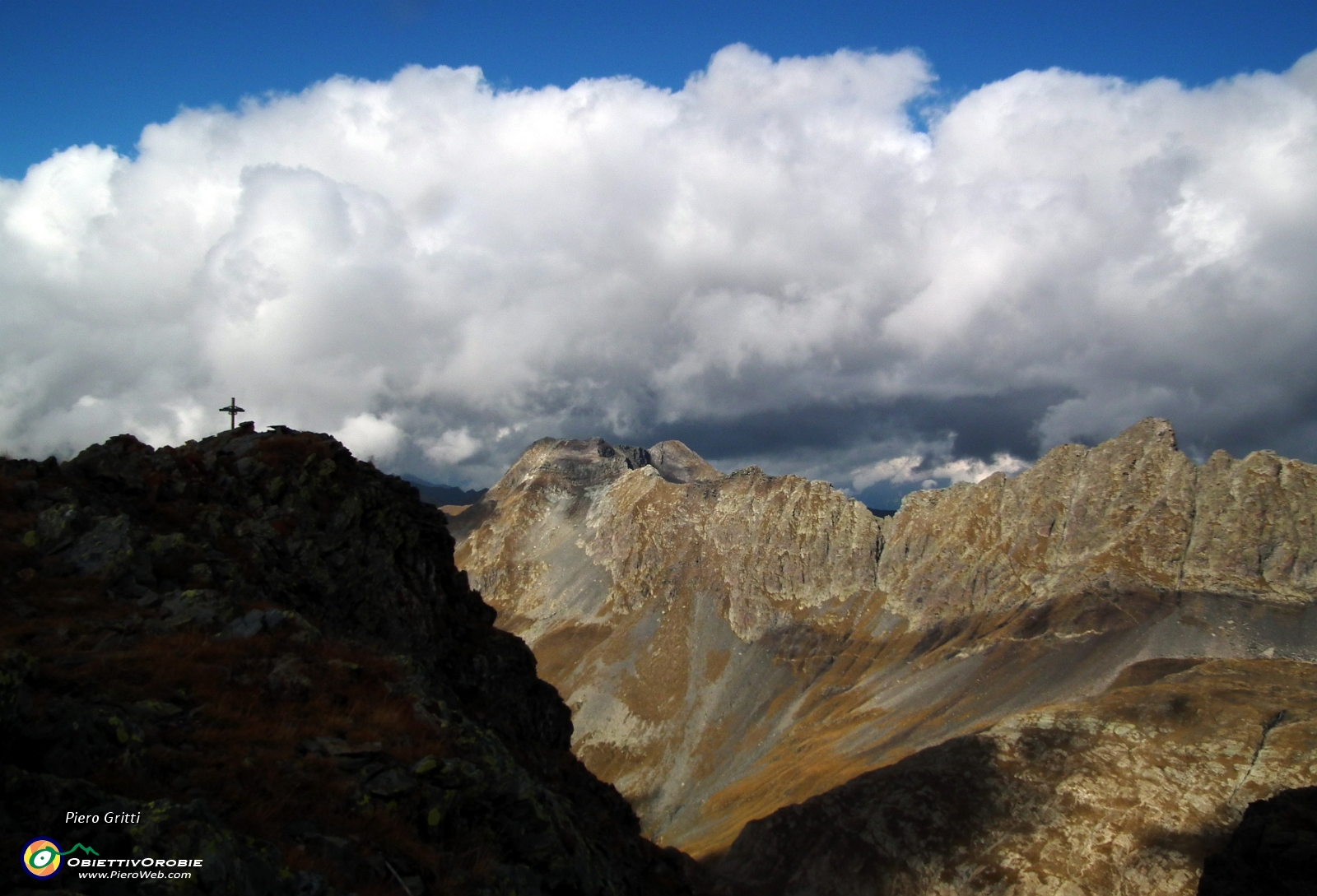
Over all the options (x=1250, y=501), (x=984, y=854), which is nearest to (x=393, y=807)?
(x=984, y=854)

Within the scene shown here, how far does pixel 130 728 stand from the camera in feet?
44.4

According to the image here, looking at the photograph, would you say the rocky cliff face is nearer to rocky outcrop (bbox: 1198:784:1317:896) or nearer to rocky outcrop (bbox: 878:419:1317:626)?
rocky outcrop (bbox: 1198:784:1317:896)

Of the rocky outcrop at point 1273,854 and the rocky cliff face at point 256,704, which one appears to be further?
the rocky outcrop at point 1273,854

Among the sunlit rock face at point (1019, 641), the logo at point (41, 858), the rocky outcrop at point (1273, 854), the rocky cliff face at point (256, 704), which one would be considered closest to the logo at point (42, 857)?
the logo at point (41, 858)

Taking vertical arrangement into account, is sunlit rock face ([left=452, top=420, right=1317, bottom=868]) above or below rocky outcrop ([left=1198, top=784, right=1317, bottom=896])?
above

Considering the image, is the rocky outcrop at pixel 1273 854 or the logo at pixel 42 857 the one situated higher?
the logo at pixel 42 857

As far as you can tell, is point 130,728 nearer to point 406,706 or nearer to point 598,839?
point 406,706

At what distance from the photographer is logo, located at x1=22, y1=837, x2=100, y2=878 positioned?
965cm

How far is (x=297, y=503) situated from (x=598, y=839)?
1832cm

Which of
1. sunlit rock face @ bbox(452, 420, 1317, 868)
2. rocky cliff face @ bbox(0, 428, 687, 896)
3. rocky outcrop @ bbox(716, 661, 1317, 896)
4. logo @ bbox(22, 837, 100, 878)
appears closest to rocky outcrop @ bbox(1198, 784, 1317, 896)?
rocky cliff face @ bbox(0, 428, 687, 896)

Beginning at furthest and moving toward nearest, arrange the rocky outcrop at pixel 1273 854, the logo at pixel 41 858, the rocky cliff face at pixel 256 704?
the rocky outcrop at pixel 1273 854 < the rocky cliff face at pixel 256 704 < the logo at pixel 41 858

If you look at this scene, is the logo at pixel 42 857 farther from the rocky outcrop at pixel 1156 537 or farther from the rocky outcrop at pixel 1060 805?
the rocky outcrop at pixel 1156 537

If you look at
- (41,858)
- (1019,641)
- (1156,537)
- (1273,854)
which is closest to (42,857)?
(41,858)

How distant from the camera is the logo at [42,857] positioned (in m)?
9.65
